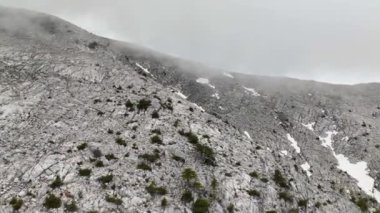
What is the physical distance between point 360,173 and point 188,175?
5157 centimetres

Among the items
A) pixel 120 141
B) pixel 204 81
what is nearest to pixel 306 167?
pixel 204 81

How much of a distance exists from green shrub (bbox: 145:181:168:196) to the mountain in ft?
0.53

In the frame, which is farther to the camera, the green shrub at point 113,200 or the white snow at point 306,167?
the white snow at point 306,167

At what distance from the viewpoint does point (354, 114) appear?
118m

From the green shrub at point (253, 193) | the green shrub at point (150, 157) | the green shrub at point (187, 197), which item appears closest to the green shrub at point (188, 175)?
the green shrub at point (187, 197)

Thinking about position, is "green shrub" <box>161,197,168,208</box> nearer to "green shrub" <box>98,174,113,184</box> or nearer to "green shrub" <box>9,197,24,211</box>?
"green shrub" <box>98,174,113,184</box>

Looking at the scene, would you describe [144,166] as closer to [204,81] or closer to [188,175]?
[188,175]

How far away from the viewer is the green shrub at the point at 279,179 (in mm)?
70688

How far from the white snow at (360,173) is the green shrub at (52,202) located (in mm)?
65271

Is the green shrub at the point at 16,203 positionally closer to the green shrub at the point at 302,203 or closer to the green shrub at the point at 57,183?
the green shrub at the point at 57,183

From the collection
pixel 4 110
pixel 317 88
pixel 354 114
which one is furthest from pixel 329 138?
pixel 4 110

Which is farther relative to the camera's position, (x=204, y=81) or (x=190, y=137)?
(x=204, y=81)

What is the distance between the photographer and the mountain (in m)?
57.8

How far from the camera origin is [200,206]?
58875 mm
